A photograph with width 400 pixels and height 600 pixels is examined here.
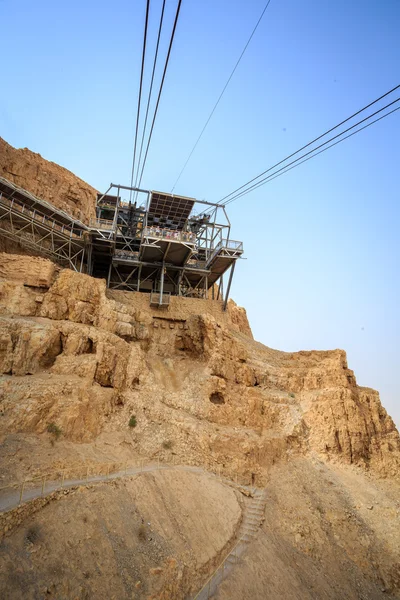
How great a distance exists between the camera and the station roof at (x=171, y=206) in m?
35.4

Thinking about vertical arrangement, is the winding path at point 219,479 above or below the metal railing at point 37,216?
below

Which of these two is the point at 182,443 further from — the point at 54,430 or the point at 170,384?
the point at 54,430

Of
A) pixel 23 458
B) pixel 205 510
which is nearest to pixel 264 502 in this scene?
pixel 205 510

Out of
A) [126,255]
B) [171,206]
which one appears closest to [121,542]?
[126,255]

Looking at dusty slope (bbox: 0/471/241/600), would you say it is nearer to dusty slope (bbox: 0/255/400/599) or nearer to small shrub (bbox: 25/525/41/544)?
small shrub (bbox: 25/525/41/544)

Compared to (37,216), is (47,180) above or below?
above

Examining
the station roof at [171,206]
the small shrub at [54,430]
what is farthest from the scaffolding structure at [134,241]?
the small shrub at [54,430]

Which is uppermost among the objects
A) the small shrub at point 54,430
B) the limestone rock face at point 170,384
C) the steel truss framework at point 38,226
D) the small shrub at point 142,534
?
the steel truss framework at point 38,226

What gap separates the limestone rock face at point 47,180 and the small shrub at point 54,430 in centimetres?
2633

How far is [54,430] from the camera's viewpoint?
1521 cm

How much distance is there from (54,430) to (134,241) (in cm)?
2416

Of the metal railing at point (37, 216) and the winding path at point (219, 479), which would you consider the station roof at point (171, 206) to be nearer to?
the metal railing at point (37, 216)

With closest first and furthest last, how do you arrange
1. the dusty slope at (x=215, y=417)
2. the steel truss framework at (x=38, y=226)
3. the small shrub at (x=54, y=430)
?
the dusty slope at (x=215, y=417)
the small shrub at (x=54, y=430)
the steel truss framework at (x=38, y=226)

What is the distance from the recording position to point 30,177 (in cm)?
3459
